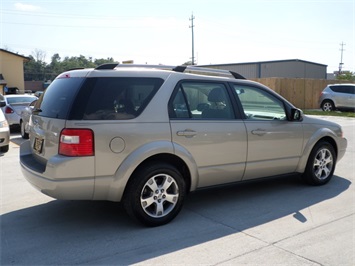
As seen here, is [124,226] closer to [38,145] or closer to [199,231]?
[199,231]

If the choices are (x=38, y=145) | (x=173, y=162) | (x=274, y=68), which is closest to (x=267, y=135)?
(x=173, y=162)

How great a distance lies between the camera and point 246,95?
204 inches

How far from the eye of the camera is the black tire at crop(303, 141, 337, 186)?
5.79m

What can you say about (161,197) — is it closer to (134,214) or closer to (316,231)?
(134,214)

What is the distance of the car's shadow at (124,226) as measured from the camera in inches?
140

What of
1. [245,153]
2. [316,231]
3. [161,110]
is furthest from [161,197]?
[316,231]

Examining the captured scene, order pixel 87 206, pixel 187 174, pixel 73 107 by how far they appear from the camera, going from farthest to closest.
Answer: pixel 87 206, pixel 187 174, pixel 73 107

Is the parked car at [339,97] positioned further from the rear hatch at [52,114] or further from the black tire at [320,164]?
the rear hatch at [52,114]

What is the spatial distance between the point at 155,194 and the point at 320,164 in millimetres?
3098

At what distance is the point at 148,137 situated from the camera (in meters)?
4.07

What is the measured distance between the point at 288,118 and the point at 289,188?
114cm

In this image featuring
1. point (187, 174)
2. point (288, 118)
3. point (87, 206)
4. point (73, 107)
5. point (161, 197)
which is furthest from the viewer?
point (288, 118)

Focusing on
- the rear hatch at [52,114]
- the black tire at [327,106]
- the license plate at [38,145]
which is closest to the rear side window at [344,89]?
the black tire at [327,106]

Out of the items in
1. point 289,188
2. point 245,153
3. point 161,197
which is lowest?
point 289,188
